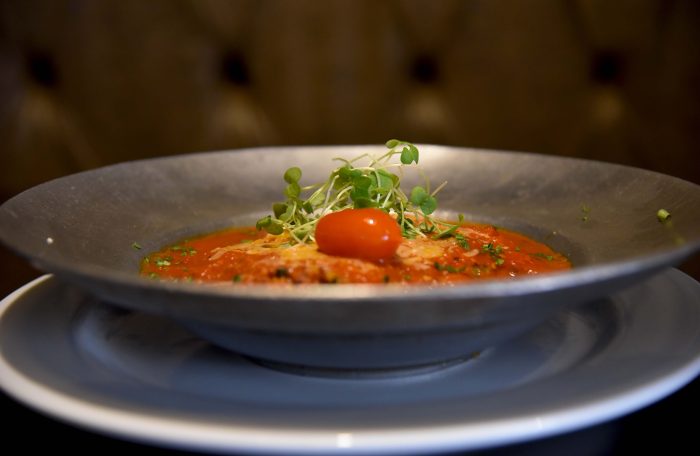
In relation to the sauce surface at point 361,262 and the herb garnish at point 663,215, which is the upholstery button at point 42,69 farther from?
the herb garnish at point 663,215

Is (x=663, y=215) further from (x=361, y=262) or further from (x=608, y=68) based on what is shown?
(x=608, y=68)

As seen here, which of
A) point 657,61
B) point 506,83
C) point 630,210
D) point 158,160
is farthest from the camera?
point 506,83

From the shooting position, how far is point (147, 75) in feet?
7.80

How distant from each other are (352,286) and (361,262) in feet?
0.87

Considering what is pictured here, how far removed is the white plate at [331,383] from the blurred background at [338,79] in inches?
44.3

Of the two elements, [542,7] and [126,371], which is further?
[542,7]

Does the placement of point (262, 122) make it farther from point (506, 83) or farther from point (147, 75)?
point (506, 83)

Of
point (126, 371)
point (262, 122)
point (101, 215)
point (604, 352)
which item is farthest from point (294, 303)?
point (262, 122)

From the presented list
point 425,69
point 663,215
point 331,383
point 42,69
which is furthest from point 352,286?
point 42,69

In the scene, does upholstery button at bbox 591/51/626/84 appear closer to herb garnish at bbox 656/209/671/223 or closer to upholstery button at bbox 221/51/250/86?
upholstery button at bbox 221/51/250/86

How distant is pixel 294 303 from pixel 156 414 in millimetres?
195

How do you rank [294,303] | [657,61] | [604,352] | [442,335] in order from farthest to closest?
[657,61]
[604,352]
[442,335]
[294,303]

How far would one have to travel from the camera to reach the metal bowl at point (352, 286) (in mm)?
790

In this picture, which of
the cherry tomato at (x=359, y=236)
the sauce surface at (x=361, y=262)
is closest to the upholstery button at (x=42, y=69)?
the sauce surface at (x=361, y=262)
